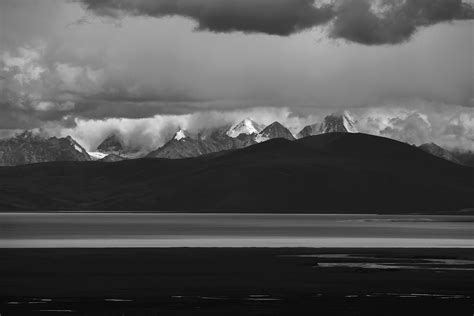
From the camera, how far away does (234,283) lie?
8812 cm

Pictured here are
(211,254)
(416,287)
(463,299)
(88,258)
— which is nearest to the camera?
(463,299)

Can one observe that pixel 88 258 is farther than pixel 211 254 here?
No

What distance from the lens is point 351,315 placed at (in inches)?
2613

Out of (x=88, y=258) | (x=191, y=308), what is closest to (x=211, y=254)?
(x=88, y=258)

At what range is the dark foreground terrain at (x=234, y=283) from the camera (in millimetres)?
70250

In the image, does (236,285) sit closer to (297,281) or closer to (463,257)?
(297,281)

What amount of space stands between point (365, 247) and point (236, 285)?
66997 millimetres

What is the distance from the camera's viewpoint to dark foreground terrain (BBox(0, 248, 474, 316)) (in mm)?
70250

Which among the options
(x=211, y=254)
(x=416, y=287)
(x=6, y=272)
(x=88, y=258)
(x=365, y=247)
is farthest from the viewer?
(x=365, y=247)

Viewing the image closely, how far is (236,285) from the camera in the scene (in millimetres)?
86312

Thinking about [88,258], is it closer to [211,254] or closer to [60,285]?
[211,254]

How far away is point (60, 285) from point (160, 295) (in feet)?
37.0

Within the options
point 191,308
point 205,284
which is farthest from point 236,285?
point 191,308

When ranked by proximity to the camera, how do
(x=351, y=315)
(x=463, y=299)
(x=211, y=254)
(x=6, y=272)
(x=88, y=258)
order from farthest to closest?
(x=211, y=254)
(x=88, y=258)
(x=6, y=272)
(x=463, y=299)
(x=351, y=315)
